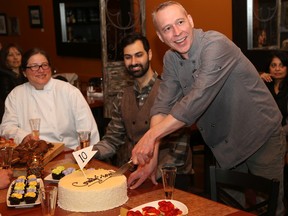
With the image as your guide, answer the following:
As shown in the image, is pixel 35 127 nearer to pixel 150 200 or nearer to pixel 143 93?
pixel 143 93

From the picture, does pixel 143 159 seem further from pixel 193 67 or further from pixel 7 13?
pixel 7 13

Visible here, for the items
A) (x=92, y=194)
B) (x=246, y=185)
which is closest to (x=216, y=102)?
(x=246, y=185)

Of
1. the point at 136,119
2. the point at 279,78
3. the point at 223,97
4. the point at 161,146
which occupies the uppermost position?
the point at 223,97

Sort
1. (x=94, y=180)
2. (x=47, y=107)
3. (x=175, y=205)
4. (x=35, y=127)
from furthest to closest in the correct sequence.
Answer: (x=47, y=107) → (x=35, y=127) → (x=94, y=180) → (x=175, y=205)

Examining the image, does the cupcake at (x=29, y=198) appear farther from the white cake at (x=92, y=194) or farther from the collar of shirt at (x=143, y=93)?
the collar of shirt at (x=143, y=93)

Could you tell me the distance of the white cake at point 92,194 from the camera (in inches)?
81.3

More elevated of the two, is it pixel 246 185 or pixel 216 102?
pixel 216 102

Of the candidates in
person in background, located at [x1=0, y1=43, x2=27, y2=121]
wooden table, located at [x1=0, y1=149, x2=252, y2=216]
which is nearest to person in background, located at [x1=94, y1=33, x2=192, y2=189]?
wooden table, located at [x1=0, y1=149, x2=252, y2=216]

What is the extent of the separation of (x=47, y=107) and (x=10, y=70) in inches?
95.2

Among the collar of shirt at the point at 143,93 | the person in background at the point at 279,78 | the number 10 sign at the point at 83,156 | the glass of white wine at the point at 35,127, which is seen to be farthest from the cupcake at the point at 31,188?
the person in background at the point at 279,78

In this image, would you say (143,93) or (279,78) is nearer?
(143,93)

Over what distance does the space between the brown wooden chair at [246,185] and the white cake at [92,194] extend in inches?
19.9

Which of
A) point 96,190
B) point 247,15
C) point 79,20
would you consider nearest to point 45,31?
point 79,20

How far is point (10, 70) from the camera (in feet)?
19.2
